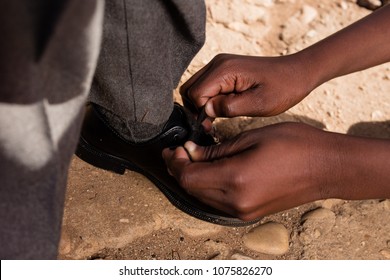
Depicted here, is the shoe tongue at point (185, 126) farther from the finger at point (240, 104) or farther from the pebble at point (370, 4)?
the pebble at point (370, 4)

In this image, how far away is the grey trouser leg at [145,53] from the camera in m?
1.06

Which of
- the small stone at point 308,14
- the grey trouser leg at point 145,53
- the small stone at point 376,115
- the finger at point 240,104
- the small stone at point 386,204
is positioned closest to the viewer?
the grey trouser leg at point 145,53

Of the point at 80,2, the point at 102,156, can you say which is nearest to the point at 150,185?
the point at 102,156

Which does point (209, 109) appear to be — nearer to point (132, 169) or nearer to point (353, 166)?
point (132, 169)

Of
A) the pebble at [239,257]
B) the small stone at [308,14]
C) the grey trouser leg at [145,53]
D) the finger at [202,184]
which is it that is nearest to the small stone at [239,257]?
the pebble at [239,257]

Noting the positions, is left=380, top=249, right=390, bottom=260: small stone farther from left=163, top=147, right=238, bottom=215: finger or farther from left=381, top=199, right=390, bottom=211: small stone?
left=163, top=147, right=238, bottom=215: finger

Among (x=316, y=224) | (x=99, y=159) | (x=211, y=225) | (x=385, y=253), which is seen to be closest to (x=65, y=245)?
(x=99, y=159)

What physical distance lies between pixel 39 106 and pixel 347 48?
861 mm

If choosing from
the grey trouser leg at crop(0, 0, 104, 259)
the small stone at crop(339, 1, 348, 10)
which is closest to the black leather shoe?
the grey trouser leg at crop(0, 0, 104, 259)

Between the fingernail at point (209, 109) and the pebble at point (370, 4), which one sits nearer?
the fingernail at point (209, 109)

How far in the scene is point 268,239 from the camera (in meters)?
1.46

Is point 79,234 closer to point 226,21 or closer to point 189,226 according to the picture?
point 189,226

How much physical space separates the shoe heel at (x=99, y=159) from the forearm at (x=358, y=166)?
594mm

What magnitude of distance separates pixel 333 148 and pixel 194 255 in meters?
0.49
